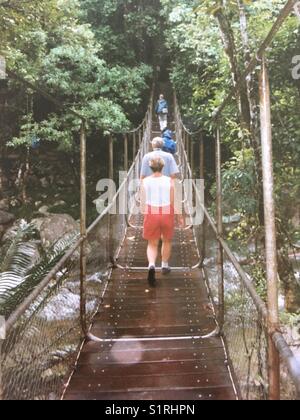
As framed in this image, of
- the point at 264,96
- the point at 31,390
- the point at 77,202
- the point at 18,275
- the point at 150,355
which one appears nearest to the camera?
the point at 264,96

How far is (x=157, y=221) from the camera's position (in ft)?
12.1

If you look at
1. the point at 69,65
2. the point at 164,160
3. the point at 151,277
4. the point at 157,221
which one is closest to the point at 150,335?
the point at 151,277

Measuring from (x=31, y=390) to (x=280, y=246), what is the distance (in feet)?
11.3

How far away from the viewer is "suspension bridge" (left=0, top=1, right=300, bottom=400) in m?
1.53

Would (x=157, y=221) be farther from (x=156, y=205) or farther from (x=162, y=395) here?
(x=162, y=395)

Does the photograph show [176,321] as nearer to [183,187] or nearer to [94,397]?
[94,397]

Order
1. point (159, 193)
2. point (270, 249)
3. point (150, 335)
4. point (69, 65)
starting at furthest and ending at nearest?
point (69, 65), point (159, 193), point (150, 335), point (270, 249)

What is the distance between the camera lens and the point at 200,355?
2721 mm

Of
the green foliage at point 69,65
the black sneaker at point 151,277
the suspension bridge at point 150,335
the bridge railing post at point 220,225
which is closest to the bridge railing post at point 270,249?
the suspension bridge at point 150,335

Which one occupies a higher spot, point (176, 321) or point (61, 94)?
point (61, 94)

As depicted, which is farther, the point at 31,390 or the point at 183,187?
the point at 183,187

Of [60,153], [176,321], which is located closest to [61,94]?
[60,153]

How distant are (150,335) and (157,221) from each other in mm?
988

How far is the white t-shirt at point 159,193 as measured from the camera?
143 inches
